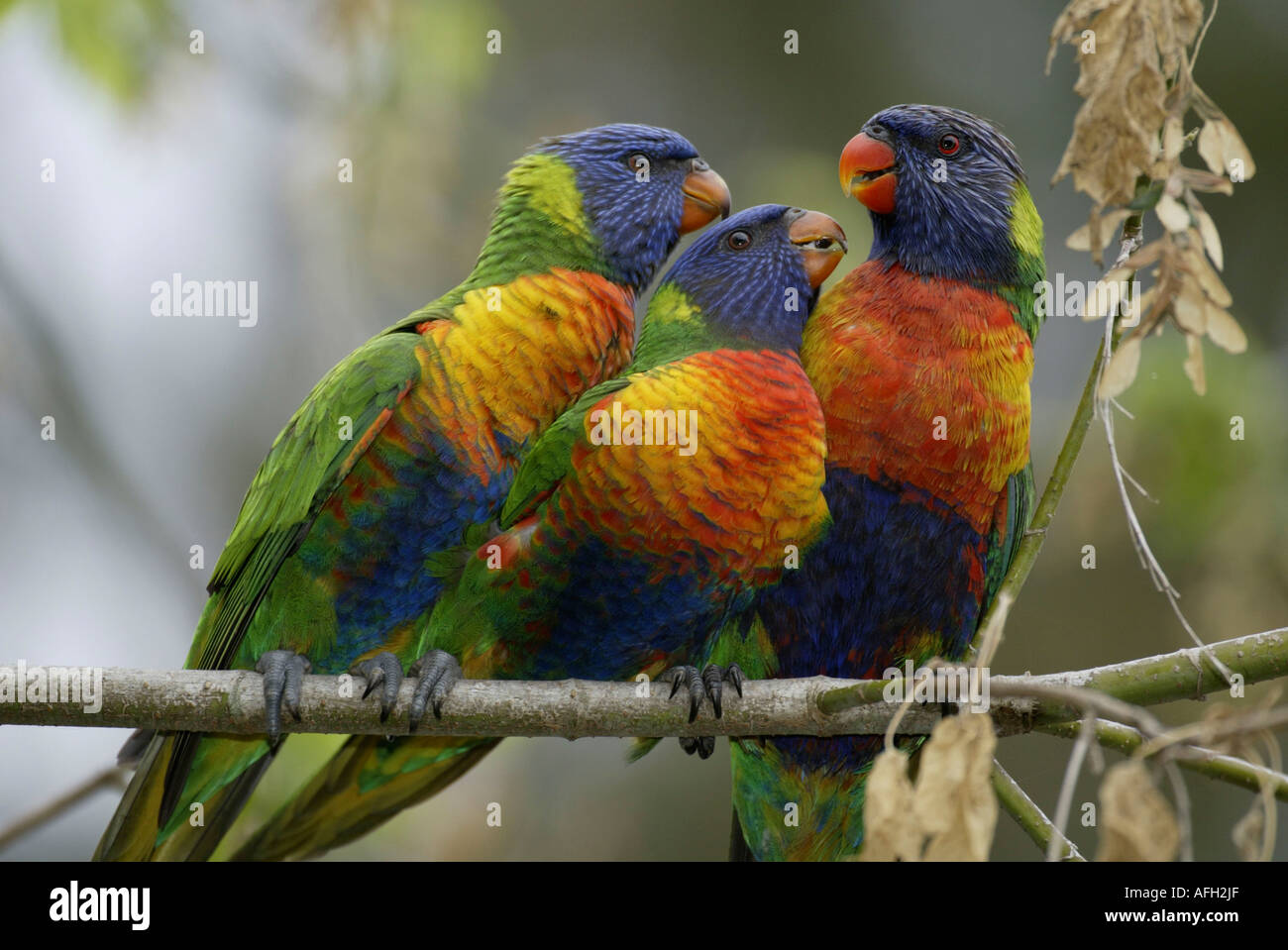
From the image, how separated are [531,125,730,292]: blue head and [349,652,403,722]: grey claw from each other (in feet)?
4.31

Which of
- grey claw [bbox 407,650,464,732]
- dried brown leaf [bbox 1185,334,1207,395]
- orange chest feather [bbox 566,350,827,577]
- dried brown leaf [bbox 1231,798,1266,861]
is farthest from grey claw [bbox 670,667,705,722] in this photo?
dried brown leaf [bbox 1185,334,1207,395]

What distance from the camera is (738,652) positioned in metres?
3.37

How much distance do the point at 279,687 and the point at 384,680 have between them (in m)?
0.25

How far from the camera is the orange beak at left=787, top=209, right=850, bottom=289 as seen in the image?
3.49 m

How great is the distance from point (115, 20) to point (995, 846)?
548cm

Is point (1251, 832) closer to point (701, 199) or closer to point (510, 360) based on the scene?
point (510, 360)

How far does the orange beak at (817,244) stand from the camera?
3488 millimetres

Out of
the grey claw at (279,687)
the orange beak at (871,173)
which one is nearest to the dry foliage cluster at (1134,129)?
the orange beak at (871,173)

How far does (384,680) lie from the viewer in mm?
2893

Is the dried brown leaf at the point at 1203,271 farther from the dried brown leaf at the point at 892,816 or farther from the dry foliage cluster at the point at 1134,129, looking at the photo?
the dried brown leaf at the point at 892,816

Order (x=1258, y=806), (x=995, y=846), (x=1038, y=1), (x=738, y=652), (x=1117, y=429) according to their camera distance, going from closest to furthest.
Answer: (x=1258, y=806) < (x=738, y=652) < (x=1117, y=429) < (x=995, y=846) < (x=1038, y=1)

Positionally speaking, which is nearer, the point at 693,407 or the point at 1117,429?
the point at 693,407

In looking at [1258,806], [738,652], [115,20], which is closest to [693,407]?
[738,652]

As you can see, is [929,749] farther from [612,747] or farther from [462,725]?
[612,747]
